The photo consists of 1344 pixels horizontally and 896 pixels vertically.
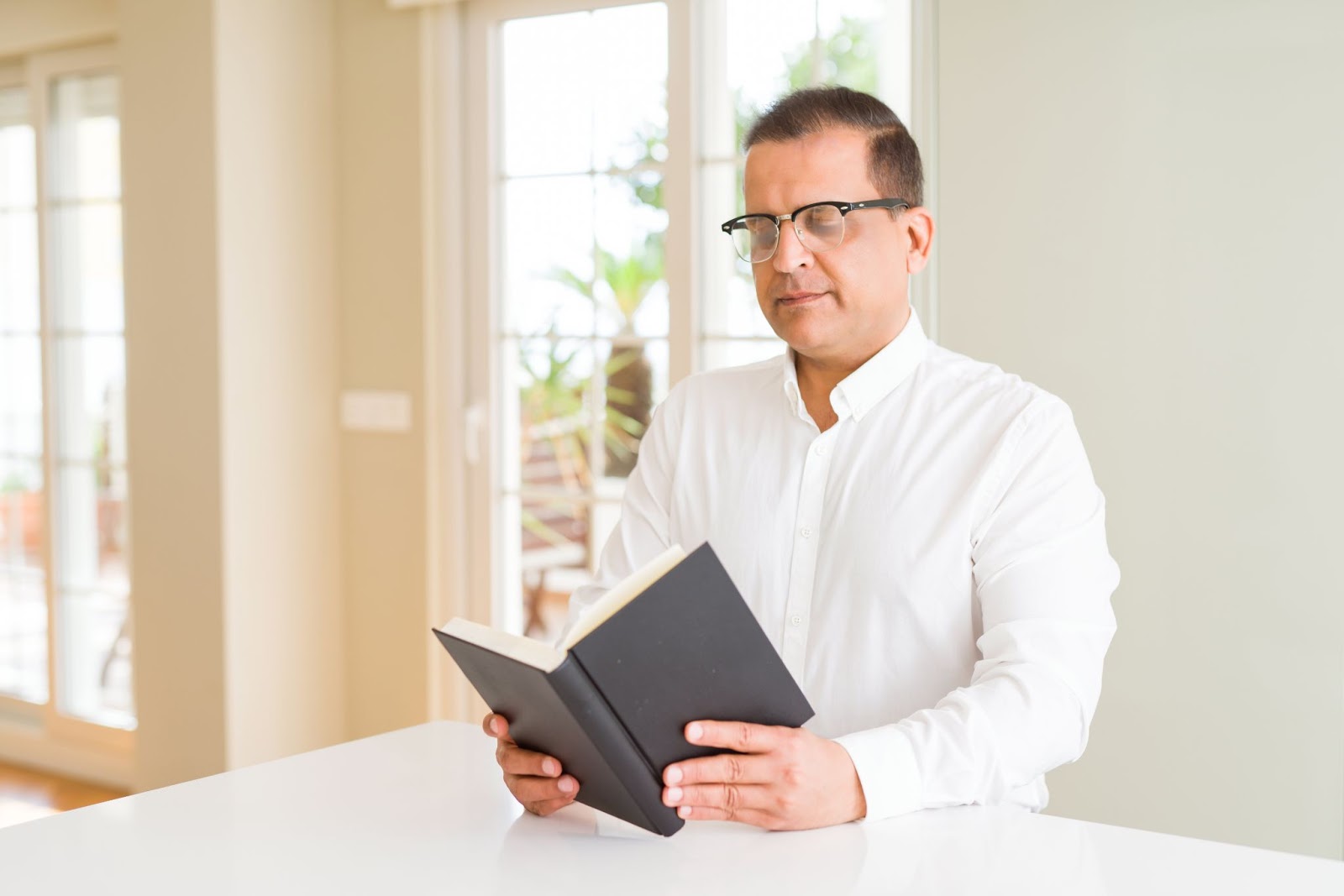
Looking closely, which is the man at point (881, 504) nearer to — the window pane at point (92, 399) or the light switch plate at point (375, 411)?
the light switch plate at point (375, 411)

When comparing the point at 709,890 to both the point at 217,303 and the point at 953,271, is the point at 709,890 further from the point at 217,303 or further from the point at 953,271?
the point at 217,303

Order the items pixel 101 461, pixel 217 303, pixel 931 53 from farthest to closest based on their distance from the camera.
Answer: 1. pixel 101 461
2. pixel 217 303
3. pixel 931 53

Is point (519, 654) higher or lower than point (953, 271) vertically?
lower

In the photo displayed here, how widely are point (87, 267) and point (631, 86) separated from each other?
2.14 meters

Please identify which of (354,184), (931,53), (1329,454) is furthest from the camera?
(354,184)

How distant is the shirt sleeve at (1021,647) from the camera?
4.58ft

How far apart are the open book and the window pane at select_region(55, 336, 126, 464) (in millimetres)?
3514

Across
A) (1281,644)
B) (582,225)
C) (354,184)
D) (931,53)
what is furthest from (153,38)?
(1281,644)

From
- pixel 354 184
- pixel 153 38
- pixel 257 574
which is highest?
pixel 153 38

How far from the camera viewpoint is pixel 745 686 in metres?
1.30

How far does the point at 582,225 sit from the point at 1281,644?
2.07 meters

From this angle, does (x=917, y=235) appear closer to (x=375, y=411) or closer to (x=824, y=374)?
(x=824, y=374)

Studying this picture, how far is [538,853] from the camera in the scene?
1.31 m

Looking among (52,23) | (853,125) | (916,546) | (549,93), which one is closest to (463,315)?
(549,93)
